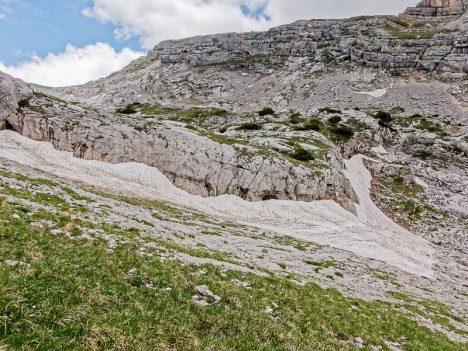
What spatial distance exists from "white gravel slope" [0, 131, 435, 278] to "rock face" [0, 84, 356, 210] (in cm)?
192

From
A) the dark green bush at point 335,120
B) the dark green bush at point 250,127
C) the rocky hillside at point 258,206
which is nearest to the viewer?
the rocky hillside at point 258,206

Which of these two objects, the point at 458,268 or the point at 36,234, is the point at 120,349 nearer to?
the point at 36,234

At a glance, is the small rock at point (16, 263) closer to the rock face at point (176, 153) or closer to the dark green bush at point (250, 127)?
the rock face at point (176, 153)

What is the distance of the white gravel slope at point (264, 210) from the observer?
4028cm

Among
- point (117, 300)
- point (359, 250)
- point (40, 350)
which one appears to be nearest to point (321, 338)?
point (117, 300)

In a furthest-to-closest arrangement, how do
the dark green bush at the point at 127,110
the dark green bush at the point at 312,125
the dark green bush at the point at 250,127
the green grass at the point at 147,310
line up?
the dark green bush at the point at 127,110 < the dark green bush at the point at 312,125 < the dark green bush at the point at 250,127 < the green grass at the point at 147,310

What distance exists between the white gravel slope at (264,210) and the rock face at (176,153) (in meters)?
1.92

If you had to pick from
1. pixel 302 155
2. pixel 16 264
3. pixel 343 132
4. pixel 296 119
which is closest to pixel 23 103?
pixel 16 264

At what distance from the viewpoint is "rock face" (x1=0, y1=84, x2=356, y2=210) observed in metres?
47.9

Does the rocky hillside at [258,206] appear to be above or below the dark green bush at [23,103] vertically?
below

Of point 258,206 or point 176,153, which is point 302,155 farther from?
point 176,153

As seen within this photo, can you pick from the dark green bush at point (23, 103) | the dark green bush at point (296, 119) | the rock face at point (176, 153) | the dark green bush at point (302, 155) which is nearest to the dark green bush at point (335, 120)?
the dark green bush at point (296, 119)

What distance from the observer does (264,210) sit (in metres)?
49.4

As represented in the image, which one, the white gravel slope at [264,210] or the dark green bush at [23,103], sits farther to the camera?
the dark green bush at [23,103]
